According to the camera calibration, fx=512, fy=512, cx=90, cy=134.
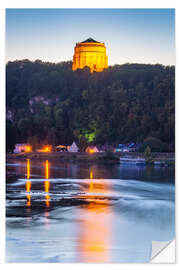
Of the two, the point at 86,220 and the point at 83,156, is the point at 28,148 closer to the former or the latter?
the point at 83,156

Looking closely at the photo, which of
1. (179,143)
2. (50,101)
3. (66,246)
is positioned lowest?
(66,246)

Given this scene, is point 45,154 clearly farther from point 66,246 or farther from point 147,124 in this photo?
point 66,246

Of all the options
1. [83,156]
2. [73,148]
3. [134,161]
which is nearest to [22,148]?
[83,156]

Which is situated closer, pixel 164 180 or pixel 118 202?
pixel 118 202

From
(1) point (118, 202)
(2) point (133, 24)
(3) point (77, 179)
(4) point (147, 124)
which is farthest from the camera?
(4) point (147, 124)

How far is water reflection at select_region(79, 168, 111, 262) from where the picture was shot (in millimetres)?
6449

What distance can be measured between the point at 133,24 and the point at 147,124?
400 inches

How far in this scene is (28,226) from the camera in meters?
7.52

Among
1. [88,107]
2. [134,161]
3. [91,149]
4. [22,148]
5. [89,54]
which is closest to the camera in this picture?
[89,54]

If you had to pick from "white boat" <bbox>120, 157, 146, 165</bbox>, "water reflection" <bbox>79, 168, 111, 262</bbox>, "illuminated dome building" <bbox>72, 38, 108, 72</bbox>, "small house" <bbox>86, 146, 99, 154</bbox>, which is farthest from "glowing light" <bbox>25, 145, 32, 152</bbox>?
"water reflection" <bbox>79, 168, 111, 262</bbox>

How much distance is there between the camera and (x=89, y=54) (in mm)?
14656

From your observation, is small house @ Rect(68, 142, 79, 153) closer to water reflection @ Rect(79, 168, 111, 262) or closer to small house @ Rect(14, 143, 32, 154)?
small house @ Rect(14, 143, 32, 154)

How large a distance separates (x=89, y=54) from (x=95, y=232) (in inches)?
319
